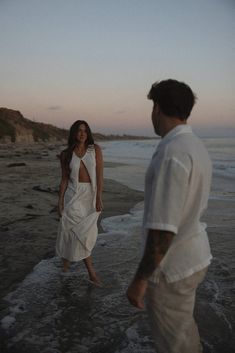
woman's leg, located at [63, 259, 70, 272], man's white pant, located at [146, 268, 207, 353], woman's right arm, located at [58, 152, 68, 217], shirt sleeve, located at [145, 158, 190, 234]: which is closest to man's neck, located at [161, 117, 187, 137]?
shirt sleeve, located at [145, 158, 190, 234]

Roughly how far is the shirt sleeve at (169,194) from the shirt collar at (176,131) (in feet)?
0.51

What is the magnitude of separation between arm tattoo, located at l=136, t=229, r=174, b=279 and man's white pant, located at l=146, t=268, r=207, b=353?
18 cm

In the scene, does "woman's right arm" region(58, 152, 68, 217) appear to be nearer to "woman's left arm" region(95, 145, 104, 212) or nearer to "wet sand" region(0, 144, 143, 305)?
"woman's left arm" region(95, 145, 104, 212)

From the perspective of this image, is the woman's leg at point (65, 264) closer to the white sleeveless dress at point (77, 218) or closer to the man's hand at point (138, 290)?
the white sleeveless dress at point (77, 218)

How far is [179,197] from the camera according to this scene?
6.54ft

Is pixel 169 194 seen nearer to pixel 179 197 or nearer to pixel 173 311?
pixel 179 197

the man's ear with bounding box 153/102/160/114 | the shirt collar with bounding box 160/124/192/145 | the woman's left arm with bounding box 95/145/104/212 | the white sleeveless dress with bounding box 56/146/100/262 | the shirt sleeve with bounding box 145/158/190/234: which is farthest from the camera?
the woman's left arm with bounding box 95/145/104/212

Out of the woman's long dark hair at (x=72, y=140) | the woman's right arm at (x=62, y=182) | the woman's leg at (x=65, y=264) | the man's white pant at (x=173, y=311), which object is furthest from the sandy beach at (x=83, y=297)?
the woman's long dark hair at (x=72, y=140)

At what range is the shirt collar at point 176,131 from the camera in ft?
6.83

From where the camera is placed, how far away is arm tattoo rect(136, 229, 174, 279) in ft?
6.59

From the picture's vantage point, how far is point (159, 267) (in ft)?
7.13

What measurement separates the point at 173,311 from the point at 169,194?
0.73m

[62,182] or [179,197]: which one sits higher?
[179,197]

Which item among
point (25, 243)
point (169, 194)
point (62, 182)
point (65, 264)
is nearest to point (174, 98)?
point (169, 194)
